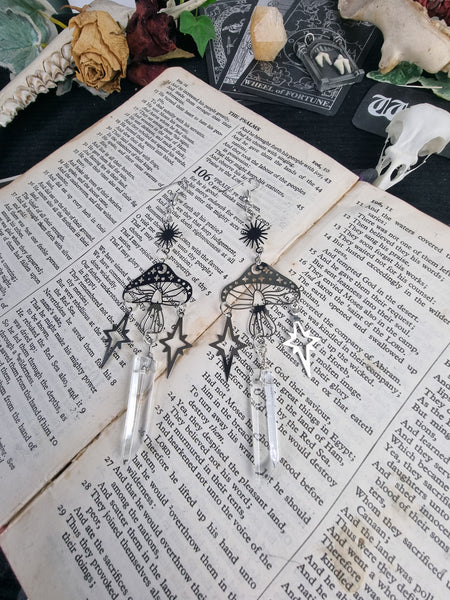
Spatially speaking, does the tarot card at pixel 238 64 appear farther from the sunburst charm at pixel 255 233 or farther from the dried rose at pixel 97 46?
the sunburst charm at pixel 255 233

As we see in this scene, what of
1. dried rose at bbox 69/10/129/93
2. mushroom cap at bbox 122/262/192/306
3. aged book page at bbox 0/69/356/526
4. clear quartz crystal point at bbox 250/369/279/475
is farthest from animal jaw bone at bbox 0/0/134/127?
clear quartz crystal point at bbox 250/369/279/475

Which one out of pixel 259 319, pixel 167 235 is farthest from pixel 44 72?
pixel 259 319

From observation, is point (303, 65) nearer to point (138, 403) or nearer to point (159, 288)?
point (159, 288)

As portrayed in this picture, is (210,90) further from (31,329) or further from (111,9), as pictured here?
(31,329)

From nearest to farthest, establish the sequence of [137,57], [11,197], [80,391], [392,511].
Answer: [392,511], [80,391], [11,197], [137,57]

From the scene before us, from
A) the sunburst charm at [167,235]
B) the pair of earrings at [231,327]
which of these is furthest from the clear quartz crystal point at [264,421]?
the sunburst charm at [167,235]

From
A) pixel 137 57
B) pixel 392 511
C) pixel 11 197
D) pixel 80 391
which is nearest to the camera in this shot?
pixel 392 511

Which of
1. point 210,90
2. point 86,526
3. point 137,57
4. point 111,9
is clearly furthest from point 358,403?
point 111,9
